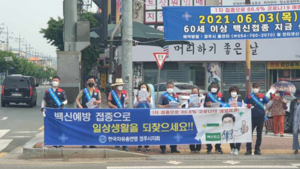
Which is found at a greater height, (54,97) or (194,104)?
(54,97)

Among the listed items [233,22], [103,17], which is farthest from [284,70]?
[103,17]

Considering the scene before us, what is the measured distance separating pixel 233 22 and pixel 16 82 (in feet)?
51.3

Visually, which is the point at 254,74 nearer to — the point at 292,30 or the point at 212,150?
the point at 292,30

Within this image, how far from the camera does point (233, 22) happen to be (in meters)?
13.5

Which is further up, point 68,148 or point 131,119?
point 131,119

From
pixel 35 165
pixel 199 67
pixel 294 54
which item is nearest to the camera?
pixel 35 165

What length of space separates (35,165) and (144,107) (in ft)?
9.60

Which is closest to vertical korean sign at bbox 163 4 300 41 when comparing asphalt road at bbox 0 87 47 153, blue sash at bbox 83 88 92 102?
blue sash at bbox 83 88 92 102

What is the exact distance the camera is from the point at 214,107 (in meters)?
10.2

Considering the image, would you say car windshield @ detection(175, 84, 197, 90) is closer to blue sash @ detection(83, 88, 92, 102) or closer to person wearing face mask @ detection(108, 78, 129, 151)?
person wearing face mask @ detection(108, 78, 129, 151)

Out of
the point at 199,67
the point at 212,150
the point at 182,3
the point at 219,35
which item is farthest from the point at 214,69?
the point at 212,150

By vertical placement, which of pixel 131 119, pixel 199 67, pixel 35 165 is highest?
pixel 199 67

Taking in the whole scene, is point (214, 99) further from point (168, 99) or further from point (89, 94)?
point (89, 94)

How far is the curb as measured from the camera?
965 centimetres
